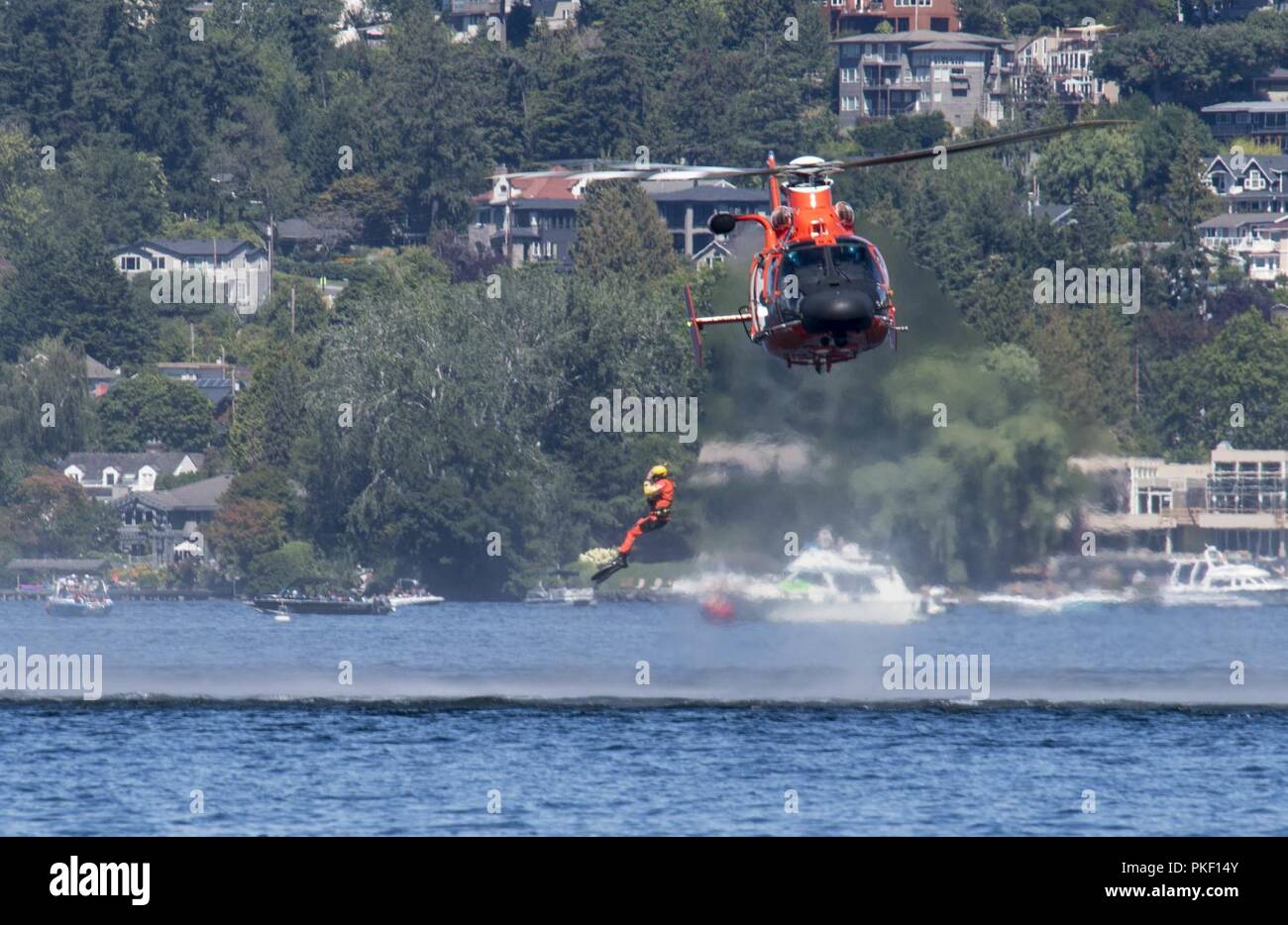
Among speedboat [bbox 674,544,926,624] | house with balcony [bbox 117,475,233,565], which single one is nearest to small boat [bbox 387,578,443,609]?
house with balcony [bbox 117,475,233,565]

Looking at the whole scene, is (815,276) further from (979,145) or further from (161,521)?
(161,521)

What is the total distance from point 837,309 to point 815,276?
2.53 ft

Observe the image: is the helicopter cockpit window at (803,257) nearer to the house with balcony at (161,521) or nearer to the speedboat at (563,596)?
the speedboat at (563,596)

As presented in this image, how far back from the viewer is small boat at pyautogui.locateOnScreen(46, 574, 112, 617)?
116 m

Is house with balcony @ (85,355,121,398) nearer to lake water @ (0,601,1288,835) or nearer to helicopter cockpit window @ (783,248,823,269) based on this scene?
lake water @ (0,601,1288,835)

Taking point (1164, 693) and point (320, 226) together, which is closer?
point (1164, 693)

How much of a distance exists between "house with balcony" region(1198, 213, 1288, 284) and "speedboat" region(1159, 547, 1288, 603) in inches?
3167

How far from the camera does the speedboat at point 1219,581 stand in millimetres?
89312

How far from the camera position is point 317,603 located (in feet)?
379

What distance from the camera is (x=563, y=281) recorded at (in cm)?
12838

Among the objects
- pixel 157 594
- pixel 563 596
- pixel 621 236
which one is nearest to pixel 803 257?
pixel 563 596

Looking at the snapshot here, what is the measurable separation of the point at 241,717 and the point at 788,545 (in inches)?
674

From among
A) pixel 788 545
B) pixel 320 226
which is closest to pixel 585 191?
pixel 320 226
